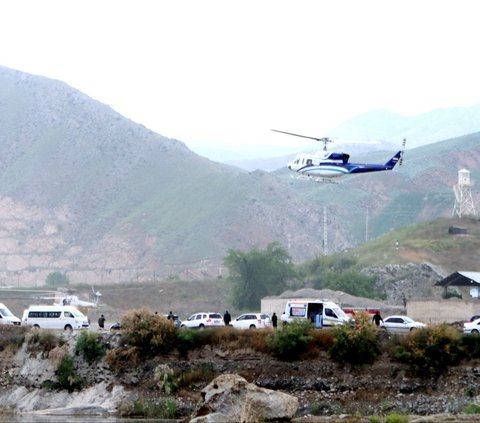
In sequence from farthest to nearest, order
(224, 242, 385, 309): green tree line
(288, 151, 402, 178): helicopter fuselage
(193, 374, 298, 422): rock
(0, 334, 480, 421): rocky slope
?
(224, 242, 385, 309): green tree line, (288, 151, 402, 178): helicopter fuselage, (0, 334, 480, 421): rocky slope, (193, 374, 298, 422): rock

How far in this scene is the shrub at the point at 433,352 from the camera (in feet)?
180

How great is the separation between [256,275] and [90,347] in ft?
238

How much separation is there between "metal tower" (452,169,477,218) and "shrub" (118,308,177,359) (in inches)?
4065

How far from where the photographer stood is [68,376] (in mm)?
60875

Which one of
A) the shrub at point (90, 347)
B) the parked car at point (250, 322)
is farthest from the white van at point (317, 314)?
the shrub at point (90, 347)

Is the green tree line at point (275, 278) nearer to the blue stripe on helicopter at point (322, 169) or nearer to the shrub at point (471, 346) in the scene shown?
the blue stripe on helicopter at point (322, 169)

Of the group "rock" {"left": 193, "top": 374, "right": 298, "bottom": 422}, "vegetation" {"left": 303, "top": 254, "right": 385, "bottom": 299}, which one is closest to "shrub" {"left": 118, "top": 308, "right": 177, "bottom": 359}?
"rock" {"left": 193, "top": 374, "right": 298, "bottom": 422}

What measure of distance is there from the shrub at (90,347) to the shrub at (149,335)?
1206 mm

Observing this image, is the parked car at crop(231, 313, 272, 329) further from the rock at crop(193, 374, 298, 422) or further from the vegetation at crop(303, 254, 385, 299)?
the vegetation at crop(303, 254, 385, 299)

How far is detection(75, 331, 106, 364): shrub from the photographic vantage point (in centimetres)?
6153

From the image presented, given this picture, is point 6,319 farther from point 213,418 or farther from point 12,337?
point 213,418

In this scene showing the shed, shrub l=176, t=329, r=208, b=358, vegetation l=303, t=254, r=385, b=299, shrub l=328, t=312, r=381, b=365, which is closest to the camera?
shrub l=328, t=312, r=381, b=365

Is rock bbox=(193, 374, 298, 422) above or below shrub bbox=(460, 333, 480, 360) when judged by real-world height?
below

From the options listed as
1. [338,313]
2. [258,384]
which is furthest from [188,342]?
[338,313]
